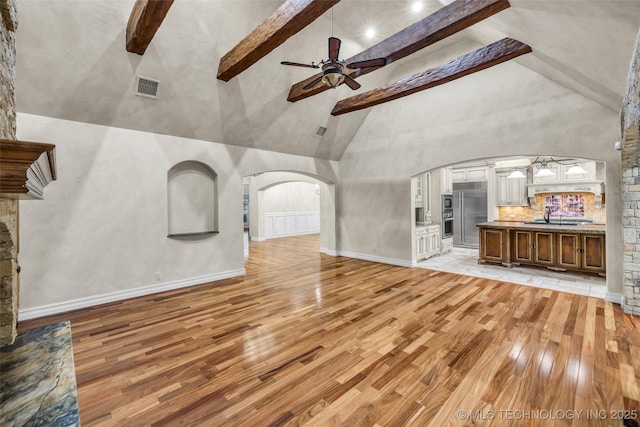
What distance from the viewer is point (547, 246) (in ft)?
18.3

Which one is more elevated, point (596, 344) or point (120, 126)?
point (120, 126)

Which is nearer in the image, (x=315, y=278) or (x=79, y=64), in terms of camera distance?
(x=79, y=64)

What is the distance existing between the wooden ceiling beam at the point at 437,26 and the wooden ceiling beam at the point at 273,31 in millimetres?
1261

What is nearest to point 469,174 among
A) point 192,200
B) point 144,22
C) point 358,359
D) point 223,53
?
point 223,53

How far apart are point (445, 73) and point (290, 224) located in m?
8.85

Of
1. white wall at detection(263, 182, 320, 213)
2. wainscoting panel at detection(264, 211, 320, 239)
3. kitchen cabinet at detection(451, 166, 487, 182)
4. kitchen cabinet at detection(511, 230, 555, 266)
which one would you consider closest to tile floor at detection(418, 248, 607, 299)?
kitchen cabinet at detection(511, 230, 555, 266)

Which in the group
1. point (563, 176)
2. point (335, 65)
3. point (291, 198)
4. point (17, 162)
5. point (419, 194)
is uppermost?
point (335, 65)

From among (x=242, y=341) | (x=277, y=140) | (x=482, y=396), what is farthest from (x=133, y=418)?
(x=277, y=140)

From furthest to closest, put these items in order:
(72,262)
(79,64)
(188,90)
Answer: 1. (188,90)
2. (72,262)
3. (79,64)

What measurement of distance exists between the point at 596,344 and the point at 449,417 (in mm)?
2131

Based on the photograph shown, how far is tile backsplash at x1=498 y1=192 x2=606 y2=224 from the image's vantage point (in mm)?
6570

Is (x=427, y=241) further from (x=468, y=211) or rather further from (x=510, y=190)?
(x=510, y=190)

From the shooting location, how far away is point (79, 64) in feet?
11.1

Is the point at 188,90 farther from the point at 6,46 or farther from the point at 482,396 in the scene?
the point at 482,396
